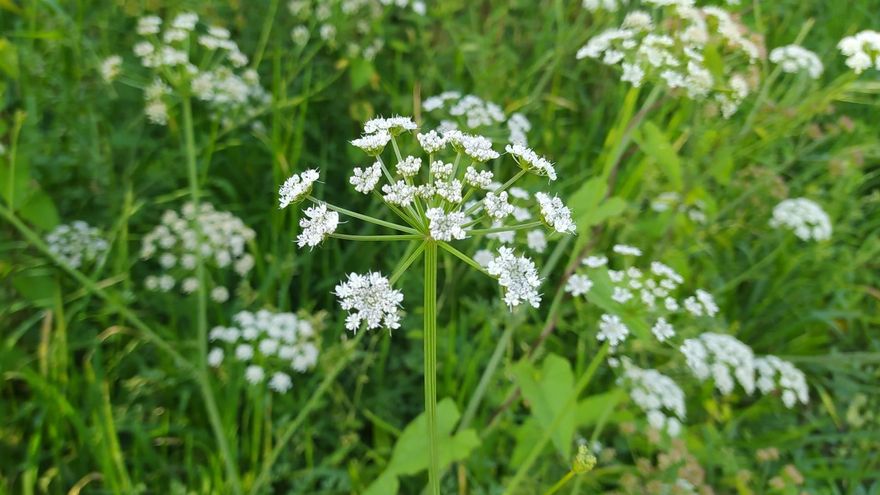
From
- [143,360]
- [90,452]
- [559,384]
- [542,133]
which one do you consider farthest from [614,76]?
[90,452]

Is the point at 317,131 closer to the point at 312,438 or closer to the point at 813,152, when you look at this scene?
the point at 312,438

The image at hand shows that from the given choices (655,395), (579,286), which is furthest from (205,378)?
(655,395)

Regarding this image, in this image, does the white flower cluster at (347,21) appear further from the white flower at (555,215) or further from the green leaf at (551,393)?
the white flower at (555,215)

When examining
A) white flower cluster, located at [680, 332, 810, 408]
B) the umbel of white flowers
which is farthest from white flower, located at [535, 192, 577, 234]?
white flower cluster, located at [680, 332, 810, 408]

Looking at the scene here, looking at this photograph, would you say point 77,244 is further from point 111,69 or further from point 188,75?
point 188,75

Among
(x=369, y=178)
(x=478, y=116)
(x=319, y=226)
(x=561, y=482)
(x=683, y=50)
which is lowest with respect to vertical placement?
(x=561, y=482)

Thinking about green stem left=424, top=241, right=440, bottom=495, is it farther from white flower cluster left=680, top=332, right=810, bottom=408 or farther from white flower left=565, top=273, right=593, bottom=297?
white flower cluster left=680, top=332, right=810, bottom=408
